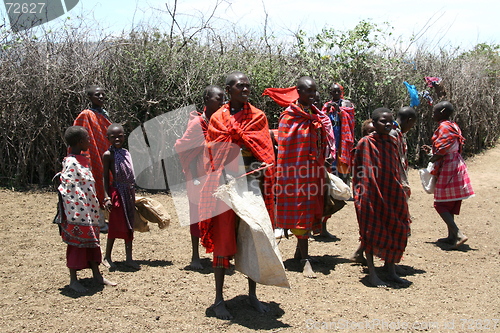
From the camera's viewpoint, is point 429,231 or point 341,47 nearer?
point 429,231

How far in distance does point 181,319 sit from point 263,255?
897 mm

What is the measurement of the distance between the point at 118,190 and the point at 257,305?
81.5 inches

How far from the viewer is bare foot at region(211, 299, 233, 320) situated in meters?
3.41

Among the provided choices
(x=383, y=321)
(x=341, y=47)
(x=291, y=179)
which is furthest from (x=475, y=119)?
(x=383, y=321)

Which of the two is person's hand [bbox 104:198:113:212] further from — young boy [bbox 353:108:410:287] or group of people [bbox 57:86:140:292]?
young boy [bbox 353:108:410:287]

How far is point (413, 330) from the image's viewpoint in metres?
3.26

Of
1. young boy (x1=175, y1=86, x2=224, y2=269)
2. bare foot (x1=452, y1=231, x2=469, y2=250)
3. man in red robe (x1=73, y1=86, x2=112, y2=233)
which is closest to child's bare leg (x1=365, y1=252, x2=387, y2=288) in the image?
bare foot (x1=452, y1=231, x2=469, y2=250)

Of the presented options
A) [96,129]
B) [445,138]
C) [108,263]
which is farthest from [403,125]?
[96,129]

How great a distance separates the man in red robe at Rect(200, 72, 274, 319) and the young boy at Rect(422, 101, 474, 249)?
3137mm

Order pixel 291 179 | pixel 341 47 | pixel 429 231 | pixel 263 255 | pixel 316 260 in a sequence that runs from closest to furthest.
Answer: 1. pixel 263 255
2. pixel 291 179
3. pixel 316 260
4. pixel 429 231
5. pixel 341 47

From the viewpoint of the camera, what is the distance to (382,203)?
4238mm

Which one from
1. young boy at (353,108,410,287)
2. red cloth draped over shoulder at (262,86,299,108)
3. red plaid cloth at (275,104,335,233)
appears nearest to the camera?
young boy at (353,108,410,287)

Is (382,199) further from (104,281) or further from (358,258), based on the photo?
(104,281)

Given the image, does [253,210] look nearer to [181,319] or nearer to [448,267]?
[181,319]
